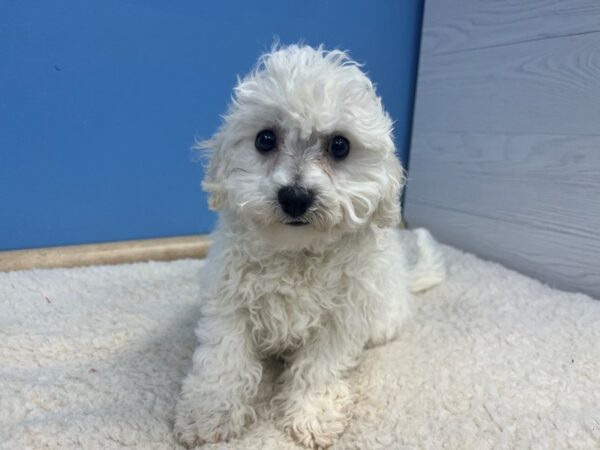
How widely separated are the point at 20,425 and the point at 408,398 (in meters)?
0.74

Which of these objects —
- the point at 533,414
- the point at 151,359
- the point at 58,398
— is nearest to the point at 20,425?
the point at 58,398

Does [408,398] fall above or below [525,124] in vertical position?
below

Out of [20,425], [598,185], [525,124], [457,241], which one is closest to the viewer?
[20,425]

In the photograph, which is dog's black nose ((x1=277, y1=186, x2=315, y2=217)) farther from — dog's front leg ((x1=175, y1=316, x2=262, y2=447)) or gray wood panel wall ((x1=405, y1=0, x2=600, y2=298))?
A: gray wood panel wall ((x1=405, y1=0, x2=600, y2=298))

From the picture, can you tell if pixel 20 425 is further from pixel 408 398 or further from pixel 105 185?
pixel 105 185

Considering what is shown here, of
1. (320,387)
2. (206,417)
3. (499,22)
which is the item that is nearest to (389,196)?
(320,387)

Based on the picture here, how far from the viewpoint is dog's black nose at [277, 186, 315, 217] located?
825 millimetres

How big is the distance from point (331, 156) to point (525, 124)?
97 centimetres

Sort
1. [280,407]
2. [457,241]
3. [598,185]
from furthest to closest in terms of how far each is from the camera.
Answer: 1. [457,241]
2. [598,185]
3. [280,407]

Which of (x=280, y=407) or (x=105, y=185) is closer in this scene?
(x=280, y=407)

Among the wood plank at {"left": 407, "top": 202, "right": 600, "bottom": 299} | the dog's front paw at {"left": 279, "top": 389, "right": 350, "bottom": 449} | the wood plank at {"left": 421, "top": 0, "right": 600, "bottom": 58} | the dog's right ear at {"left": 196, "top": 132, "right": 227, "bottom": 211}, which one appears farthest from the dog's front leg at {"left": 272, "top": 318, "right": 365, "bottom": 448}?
the wood plank at {"left": 421, "top": 0, "right": 600, "bottom": 58}

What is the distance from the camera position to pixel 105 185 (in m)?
1.68

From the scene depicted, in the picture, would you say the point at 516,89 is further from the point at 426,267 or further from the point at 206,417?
the point at 206,417

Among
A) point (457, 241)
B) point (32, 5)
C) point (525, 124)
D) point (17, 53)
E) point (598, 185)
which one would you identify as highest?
point (32, 5)
